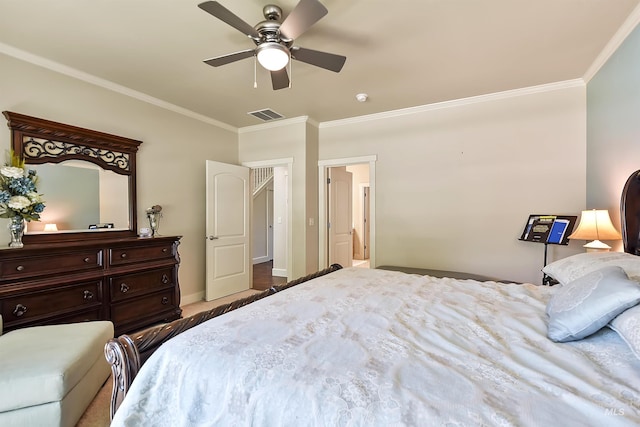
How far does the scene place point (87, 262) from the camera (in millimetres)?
2645

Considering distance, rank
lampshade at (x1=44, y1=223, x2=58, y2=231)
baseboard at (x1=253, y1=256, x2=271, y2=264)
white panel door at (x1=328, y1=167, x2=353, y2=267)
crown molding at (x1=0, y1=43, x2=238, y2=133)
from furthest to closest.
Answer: baseboard at (x1=253, y1=256, x2=271, y2=264) < white panel door at (x1=328, y1=167, x2=353, y2=267) < lampshade at (x1=44, y1=223, x2=58, y2=231) < crown molding at (x1=0, y1=43, x2=238, y2=133)

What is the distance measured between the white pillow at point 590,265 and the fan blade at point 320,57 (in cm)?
194

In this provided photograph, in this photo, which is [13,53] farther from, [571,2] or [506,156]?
[506,156]

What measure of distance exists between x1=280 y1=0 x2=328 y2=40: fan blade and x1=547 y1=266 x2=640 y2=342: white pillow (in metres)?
1.82

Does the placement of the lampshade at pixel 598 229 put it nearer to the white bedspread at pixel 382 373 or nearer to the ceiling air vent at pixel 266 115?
the white bedspread at pixel 382 373

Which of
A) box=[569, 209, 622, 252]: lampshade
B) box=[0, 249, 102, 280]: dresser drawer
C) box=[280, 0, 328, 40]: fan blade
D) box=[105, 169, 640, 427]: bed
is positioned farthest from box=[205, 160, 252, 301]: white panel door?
box=[569, 209, 622, 252]: lampshade

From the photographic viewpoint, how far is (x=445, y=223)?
3.79 m

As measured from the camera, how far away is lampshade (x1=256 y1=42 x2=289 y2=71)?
200 centimetres

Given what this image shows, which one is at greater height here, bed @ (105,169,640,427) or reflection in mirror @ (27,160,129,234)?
reflection in mirror @ (27,160,129,234)

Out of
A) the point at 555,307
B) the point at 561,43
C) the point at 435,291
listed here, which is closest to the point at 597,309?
the point at 555,307

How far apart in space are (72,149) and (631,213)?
4.70 m

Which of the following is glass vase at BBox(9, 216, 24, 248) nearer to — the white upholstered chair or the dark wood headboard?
the white upholstered chair

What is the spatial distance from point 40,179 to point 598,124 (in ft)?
17.2

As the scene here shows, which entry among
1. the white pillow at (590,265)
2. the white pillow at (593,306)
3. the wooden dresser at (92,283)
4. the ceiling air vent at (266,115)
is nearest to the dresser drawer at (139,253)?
the wooden dresser at (92,283)
